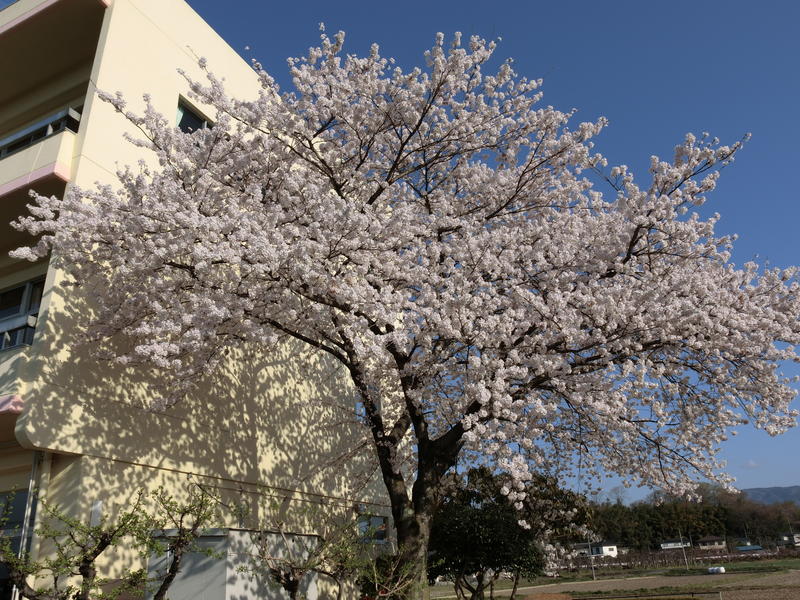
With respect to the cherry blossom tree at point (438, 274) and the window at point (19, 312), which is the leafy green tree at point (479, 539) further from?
the window at point (19, 312)

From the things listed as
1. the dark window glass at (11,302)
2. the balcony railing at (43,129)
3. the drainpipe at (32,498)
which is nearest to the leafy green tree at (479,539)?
the drainpipe at (32,498)

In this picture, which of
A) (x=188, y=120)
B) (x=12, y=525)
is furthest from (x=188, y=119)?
(x=12, y=525)

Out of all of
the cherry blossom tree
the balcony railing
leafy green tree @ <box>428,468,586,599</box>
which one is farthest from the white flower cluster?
leafy green tree @ <box>428,468,586,599</box>

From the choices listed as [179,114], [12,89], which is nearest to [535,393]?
[179,114]

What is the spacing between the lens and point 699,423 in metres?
9.00

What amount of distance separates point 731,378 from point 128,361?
848cm

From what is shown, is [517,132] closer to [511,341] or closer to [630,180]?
[630,180]

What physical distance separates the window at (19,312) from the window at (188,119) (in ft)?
12.1

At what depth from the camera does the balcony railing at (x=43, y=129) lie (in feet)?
29.9

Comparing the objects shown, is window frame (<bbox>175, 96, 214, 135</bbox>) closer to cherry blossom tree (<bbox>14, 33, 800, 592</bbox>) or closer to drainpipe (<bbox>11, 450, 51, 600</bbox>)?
cherry blossom tree (<bbox>14, 33, 800, 592</bbox>)

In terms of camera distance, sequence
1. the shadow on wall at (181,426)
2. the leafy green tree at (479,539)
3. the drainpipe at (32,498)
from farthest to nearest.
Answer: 1. the leafy green tree at (479,539)
2. the shadow on wall at (181,426)
3. the drainpipe at (32,498)

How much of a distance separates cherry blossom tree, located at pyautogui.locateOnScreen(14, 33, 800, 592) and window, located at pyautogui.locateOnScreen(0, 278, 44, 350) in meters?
1.02

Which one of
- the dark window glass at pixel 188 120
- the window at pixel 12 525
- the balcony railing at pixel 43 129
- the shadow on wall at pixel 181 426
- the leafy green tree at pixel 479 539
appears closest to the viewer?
the window at pixel 12 525

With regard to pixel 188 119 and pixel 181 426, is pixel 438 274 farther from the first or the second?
pixel 188 119
